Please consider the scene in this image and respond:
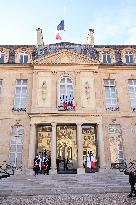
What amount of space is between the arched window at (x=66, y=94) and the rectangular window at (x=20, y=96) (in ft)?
9.06

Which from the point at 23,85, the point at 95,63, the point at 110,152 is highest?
the point at 95,63

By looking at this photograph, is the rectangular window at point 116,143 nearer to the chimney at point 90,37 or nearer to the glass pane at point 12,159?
the glass pane at point 12,159

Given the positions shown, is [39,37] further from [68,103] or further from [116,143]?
[116,143]

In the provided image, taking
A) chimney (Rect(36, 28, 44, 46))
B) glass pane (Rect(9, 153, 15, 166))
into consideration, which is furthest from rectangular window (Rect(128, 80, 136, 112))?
glass pane (Rect(9, 153, 15, 166))

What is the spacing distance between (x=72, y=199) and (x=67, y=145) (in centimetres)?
1008

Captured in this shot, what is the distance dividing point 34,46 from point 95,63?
5.66 meters

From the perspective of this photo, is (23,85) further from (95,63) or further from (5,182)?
(5,182)

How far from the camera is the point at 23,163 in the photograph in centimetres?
1684

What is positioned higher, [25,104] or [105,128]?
[25,104]

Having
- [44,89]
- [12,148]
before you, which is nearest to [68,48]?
[44,89]

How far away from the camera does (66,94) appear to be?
734 inches

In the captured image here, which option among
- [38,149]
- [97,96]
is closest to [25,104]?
[38,149]

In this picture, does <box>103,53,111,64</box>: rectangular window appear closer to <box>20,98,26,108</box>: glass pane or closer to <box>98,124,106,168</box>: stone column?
<box>98,124,106,168</box>: stone column

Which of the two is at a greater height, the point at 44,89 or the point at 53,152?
the point at 44,89
